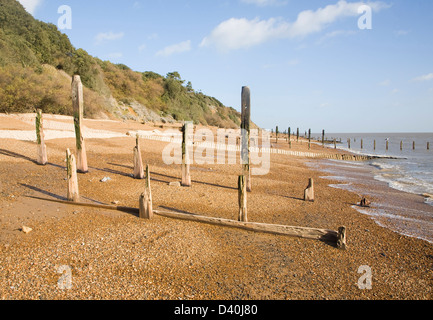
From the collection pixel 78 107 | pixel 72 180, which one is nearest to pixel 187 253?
pixel 72 180

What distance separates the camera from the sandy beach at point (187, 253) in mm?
4098

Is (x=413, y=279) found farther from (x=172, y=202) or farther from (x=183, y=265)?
(x=172, y=202)

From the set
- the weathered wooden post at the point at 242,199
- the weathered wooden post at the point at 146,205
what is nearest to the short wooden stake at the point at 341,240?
the weathered wooden post at the point at 242,199

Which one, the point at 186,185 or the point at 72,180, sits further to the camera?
the point at 186,185

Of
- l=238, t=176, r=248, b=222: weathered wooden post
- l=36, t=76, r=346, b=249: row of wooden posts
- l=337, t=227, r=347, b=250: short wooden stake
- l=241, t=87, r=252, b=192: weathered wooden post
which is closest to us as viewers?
l=337, t=227, r=347, b=250: short wooden stake

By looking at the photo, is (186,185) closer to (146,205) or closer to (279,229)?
(146,205)

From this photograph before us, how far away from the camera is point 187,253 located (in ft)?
16.8

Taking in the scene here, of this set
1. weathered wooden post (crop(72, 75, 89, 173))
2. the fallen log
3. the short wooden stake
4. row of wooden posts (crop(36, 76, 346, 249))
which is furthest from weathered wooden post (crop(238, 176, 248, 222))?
weathered wooden post (crop(72, 75, 89, 173))

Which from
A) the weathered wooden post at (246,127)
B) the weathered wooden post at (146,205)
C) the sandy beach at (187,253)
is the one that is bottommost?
the sandy beach at (187,253)

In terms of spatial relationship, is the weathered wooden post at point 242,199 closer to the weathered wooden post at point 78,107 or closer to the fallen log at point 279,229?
the fallen log at point 279,229

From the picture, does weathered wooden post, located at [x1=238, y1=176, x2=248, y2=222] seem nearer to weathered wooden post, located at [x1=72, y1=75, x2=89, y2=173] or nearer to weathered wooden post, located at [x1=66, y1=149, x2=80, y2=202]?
weathered wooden post, located at [x1=66, y1=149, x2=80, y2=202]

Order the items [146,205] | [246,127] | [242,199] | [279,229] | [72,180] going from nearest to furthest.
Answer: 1. [279,229]
2. [146,205]
3. [242,199]
4. [72,180]
5. [246,127]

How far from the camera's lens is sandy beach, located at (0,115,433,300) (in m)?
4.10
